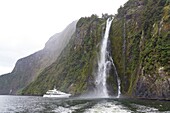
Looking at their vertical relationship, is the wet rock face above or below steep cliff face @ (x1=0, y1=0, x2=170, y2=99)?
below

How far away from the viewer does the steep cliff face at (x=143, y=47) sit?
89.3 m

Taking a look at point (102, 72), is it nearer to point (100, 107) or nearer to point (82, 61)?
point (82, 61)

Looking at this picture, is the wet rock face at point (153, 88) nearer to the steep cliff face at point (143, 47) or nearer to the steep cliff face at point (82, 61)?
the steep cliff face at point (143, 47)

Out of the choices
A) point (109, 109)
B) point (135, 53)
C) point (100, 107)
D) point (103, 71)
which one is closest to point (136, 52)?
point (135, 53)

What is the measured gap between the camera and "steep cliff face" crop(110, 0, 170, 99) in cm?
8931

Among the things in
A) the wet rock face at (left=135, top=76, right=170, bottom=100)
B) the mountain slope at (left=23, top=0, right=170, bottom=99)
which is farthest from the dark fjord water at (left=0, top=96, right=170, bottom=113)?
the mountain slope at (left=23, top=0, right=170, bottom=99)

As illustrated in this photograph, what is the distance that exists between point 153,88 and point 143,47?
71.7 ft

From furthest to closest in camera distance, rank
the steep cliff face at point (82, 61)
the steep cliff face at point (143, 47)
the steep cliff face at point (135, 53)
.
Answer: the steep cliff face at point (82, 61) < the steep cliff face at point (135, 53) < the steep cliff face at point (143, 47)

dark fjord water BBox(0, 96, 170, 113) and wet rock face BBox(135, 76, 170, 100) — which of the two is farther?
wet rock face BBox(135, 76, 170, 100)

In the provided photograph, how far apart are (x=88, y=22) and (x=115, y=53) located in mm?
61351

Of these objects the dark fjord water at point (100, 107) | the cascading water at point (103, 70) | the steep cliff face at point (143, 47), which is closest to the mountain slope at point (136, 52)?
the steep cliff face at point (143, 47)

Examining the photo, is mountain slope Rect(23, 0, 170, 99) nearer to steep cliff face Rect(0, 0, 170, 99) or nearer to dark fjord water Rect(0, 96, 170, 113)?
steep cliff face Rect(0, 0, 170, 99)

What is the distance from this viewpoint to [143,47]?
106500 mm

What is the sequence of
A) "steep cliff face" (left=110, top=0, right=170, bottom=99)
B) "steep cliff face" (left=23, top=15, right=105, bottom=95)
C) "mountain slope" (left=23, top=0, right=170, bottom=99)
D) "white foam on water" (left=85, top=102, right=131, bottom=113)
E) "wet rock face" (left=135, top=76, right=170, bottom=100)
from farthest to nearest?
"steep cliff face" (left=23, top=15, right=105, bottom=95) < "mountain slope" (left=23, top=0, right=170, bottom=99) < "steep cliff face" (left=110, top=0, right=170, bottom=99) < "wet rock face" (left=135, top=76, right=170, bottom=100) < "white foam on water" (left=85, top=102, right=131, bottom=113)
